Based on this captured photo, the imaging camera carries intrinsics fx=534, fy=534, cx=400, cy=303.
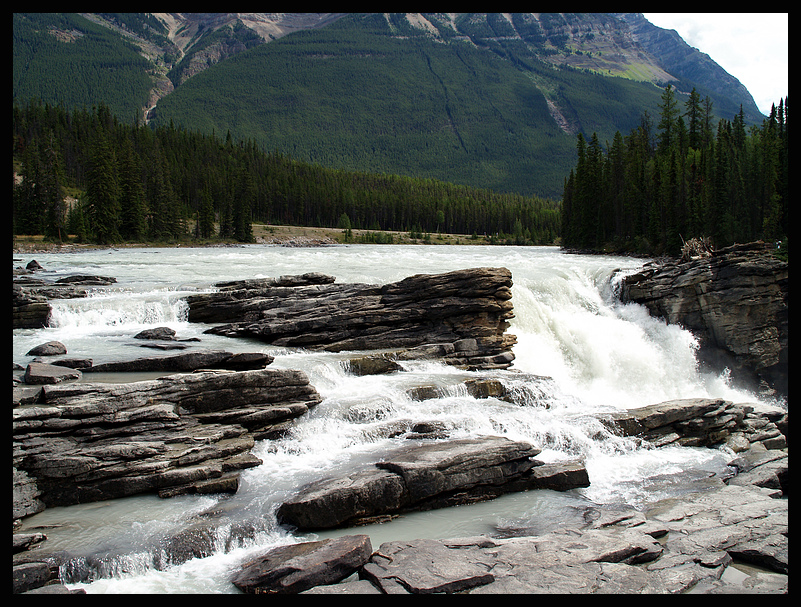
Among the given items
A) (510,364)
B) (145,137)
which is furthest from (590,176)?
(145,137)

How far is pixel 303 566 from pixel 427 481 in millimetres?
3682

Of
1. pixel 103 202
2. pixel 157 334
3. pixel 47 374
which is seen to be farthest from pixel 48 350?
pixel 103 202

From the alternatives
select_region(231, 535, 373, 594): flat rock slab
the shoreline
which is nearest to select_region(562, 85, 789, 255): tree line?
the shoreline

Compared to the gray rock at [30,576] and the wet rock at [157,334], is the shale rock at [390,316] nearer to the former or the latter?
the wet rock at [157,334]

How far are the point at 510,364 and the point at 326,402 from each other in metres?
9.86

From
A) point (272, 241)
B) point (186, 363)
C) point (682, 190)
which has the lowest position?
point (186, 363)

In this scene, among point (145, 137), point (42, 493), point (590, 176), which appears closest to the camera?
point (42, 493)

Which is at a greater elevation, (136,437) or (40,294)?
(40,294)

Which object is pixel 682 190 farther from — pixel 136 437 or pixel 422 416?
pixel 136 437

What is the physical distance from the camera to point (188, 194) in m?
106

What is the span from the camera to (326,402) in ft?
48.6

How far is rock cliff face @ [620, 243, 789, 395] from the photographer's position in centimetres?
2920

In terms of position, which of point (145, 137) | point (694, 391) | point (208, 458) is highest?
point (145, 137)
